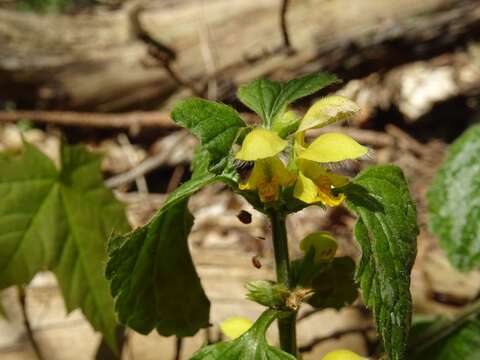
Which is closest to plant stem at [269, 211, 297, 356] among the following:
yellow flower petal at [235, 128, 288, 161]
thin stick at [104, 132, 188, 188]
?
yellow flower petal at [235, 128, 288, 161]

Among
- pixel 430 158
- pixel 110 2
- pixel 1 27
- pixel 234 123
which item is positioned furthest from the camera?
pixel 110 2

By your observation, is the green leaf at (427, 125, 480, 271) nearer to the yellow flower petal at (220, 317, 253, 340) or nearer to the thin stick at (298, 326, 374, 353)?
the thin stick at (298, 326, 374, 353)

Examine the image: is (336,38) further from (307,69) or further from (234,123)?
(234,123)

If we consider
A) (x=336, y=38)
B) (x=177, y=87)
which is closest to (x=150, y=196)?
(x=177, y=87)

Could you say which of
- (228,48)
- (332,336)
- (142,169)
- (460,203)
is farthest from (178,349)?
(228,48)

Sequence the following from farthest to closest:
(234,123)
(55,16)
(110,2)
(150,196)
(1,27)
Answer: (110,2), (55,16), (1,27), (150,196), (234,123)

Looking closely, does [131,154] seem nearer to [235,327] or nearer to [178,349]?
[178,349]
